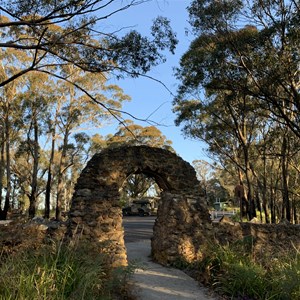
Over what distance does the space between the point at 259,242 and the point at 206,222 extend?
11.0 ft

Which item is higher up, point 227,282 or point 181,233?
point 181,233

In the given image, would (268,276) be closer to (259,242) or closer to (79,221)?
(79,221)

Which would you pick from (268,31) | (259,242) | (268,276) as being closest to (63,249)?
(268,276)

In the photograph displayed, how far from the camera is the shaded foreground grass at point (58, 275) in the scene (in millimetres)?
4523

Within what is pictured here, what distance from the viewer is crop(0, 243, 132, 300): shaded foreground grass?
14.8 ft

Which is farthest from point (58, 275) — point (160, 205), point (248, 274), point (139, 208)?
point (139, 208)

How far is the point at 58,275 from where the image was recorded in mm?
5344

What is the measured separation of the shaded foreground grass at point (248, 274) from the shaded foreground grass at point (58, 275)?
8.14 feet

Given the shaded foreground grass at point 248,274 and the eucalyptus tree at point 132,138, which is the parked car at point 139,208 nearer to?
the eucalyptus tree at point 132,138

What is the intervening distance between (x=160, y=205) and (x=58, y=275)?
23.4ft

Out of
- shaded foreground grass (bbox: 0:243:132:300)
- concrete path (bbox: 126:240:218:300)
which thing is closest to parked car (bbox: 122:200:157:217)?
concrete path (bbox: 126:240:218:300)

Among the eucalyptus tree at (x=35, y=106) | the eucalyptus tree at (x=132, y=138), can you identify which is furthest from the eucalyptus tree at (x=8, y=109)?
the eucalyptus tree at (x=132, y=138)

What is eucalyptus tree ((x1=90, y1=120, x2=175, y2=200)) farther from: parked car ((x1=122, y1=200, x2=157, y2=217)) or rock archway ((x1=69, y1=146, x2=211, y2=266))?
rock archway ((x1=69, y1=146, x2=211, y2=266))

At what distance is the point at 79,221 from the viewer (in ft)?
35.9
